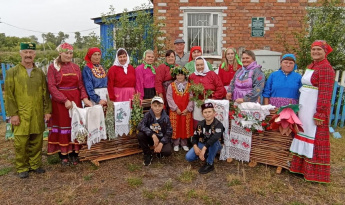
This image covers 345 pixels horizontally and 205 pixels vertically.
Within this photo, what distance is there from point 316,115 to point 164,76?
253 centimetres

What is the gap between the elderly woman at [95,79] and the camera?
173 inches

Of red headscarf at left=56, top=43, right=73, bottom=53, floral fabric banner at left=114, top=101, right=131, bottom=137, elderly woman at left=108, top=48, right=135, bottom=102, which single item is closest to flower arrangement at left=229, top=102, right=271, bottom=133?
floral fabric banner at left=114, top=101, right=131, bottom=137

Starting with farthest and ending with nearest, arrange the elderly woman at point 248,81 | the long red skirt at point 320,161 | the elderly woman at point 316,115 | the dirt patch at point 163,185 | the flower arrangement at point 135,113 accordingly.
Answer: the flower arrangement at point 135,113
the elderly woman at point 248,81
the long red skirt at point 320,161
the elderly woman at point 316,115
the dirt patch at point 163,185

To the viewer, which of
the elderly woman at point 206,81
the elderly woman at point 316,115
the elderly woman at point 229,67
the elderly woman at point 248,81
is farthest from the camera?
the elderly woman at point 229,67

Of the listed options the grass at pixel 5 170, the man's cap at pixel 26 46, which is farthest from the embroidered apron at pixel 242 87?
the grass at pixel 5 170

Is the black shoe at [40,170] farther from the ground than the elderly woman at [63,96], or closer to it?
closer to it

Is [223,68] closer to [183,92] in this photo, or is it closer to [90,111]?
[183,92]

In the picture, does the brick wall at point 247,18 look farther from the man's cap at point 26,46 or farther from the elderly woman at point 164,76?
the man's cap at point 26,46

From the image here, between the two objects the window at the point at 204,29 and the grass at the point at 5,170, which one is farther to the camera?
the window at the point at 204,29

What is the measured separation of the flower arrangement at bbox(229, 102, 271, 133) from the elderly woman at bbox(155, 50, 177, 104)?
51.3 inches

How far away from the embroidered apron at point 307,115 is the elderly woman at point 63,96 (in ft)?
10.6

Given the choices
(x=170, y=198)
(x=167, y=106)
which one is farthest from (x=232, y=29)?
(x=170, y=198)

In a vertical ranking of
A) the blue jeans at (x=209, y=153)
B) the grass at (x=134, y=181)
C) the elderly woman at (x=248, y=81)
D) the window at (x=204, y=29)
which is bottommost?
the grass at (x=134, y=181)

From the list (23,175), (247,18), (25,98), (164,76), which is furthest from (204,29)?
(23,175)
